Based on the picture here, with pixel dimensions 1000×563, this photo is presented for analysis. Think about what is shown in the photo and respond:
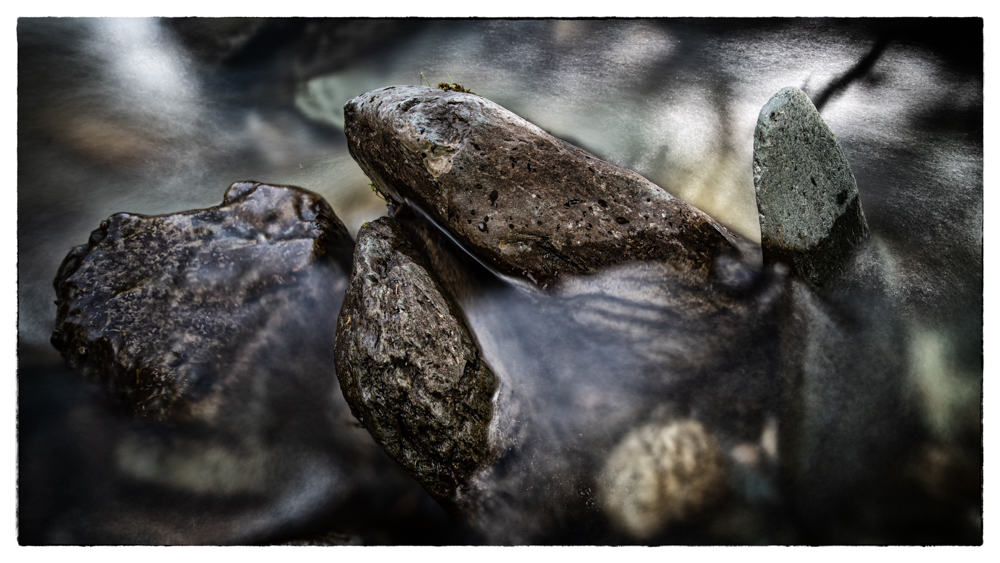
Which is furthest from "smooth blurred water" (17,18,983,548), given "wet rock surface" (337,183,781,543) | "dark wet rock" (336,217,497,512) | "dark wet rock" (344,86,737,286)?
"dark wet rock" (336,217,497,512)

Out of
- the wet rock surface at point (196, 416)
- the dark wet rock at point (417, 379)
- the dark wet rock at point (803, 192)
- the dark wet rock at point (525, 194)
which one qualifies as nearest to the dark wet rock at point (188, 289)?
the wet rock surface at point (196, 416)

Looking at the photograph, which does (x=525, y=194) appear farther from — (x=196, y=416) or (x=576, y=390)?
(x=196, y=416)

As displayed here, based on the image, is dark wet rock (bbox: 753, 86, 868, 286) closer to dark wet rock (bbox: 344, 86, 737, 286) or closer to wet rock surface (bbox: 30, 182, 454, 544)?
dark wet rock (bbox: 344, 86, 737, 286)

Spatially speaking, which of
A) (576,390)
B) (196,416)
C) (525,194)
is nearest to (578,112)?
(525,194)

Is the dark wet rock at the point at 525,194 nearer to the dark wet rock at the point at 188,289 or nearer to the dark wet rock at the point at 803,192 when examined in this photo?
the dark wet rock at the point at 803,192

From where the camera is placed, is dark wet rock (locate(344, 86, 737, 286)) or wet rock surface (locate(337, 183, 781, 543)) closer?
wet rock surface (locate(337, 183, 781, 543))

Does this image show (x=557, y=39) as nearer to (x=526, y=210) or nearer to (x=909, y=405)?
(x=526, y=210)
